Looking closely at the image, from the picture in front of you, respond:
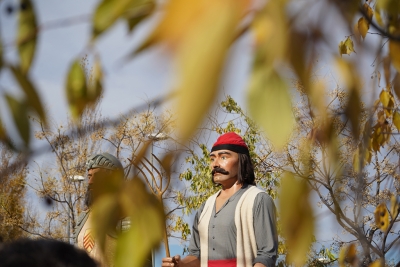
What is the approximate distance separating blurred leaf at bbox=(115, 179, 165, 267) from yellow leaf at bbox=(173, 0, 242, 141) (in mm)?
185

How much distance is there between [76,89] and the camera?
0.50m

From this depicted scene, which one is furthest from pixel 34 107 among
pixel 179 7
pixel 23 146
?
pixel 179 7

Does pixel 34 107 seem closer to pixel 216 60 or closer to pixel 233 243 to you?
pixel 216 60

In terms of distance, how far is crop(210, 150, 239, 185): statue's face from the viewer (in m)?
2.56

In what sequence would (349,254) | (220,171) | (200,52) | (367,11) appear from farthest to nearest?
1. (220,171)
2. (349,254)
3. (367,11)
4. (200,52)

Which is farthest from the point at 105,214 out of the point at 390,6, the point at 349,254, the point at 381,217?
the point at 381,217

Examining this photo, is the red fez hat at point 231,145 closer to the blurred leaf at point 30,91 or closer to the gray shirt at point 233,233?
the gray shirt at point 233,233

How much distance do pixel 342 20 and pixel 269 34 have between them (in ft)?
0.32

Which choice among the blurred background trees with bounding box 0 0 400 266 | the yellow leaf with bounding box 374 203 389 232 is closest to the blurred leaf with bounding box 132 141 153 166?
the blurred background trees with bounding box 0 0 400 266

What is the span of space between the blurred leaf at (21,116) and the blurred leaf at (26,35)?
3cm

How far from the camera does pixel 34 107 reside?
41 centimetres

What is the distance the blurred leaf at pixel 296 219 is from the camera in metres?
0.43

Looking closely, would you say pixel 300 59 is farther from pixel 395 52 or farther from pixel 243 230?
pixel 243 230

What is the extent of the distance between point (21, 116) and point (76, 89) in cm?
7
